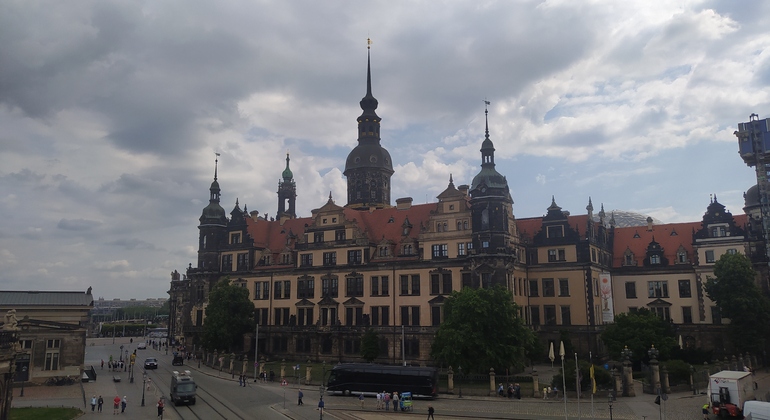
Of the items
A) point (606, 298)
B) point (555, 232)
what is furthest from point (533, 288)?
point (606, 298)

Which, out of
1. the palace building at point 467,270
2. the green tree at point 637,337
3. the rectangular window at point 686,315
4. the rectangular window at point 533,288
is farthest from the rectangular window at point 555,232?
the rectangular window at point 686,315

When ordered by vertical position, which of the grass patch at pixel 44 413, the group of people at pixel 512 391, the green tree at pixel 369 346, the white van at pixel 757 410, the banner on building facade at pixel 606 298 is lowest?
the grass patch at pixel 44 413

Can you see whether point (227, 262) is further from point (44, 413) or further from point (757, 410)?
point (757, 410)

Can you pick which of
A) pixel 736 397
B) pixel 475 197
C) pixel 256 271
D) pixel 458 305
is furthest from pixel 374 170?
pixel 736 397

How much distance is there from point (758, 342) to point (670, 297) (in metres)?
13.5

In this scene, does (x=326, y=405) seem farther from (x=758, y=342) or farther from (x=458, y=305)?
(x=758, y=342)

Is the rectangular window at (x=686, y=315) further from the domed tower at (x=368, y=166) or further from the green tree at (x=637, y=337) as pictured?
the domed tower at (x=368, y=166)

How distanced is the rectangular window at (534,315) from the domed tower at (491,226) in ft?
36.8

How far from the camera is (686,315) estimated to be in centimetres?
7931

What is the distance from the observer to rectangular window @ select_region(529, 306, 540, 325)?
258 feet

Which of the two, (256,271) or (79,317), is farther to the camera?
(256,271)

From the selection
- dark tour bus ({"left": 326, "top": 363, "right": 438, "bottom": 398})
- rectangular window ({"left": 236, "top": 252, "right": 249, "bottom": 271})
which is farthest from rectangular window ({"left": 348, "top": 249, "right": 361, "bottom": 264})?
dark tour bus ({"left": 326, "top": 363, "right": 438, "bottom": 398})

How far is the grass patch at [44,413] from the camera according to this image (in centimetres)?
4244

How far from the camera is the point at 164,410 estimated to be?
155ft
